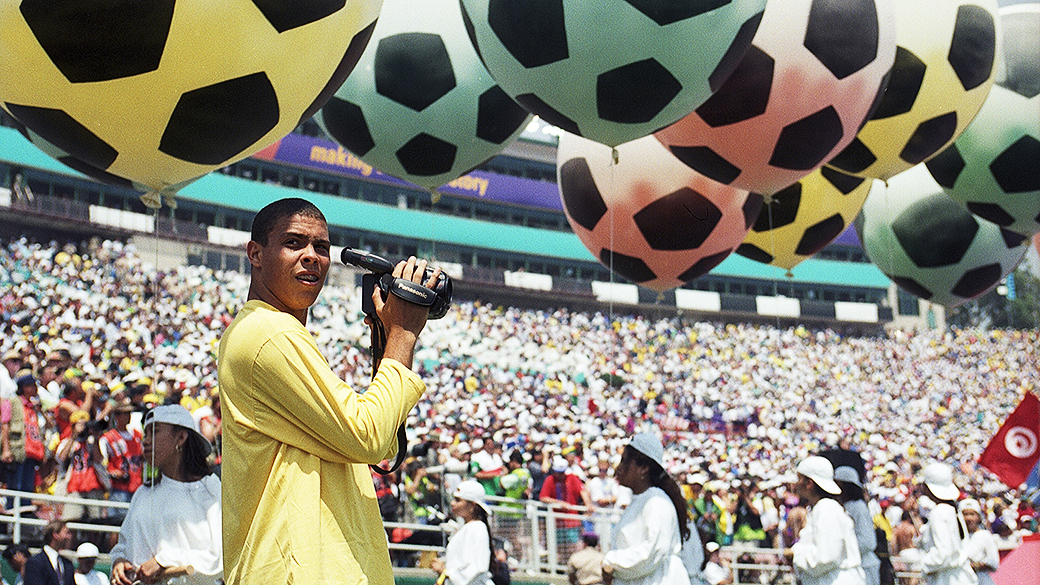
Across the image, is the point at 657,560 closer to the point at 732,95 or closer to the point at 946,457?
the point at 732,95

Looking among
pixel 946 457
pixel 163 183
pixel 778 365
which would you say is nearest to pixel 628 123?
pixel 163 183

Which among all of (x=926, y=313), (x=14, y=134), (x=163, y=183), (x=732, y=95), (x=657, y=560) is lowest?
(x=657, y=560)

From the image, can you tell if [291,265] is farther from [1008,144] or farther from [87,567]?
[1008,144]

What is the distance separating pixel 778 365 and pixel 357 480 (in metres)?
28.4

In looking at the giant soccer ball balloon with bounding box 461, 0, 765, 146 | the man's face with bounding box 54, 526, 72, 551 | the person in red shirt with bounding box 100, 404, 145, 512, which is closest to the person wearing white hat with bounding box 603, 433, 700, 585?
the giant soccer ball balloon with bounding box 461, 0, 765, 146

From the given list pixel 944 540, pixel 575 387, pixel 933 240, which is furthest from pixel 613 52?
pixel 575 387

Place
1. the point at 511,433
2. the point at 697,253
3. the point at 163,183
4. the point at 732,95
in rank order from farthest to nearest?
1. the point at 511,433
2. the point at 697,253
3. the point at 732,95
4. the point at 163,183

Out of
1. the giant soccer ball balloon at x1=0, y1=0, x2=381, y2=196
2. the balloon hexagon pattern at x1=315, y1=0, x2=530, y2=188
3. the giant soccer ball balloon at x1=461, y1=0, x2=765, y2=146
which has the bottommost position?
the giant soccer ball balloon at x1=0, y1=0, x2=381, y2=196

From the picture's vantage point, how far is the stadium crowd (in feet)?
36.2

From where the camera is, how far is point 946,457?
22.5m

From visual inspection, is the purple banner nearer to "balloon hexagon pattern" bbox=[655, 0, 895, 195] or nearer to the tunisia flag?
the tunisia flag

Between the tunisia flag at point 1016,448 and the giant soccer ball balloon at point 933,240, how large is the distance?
2.09m

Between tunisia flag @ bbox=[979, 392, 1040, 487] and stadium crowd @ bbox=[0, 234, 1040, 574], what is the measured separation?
1.16 meters

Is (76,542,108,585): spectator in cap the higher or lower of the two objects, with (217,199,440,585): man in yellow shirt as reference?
lower
